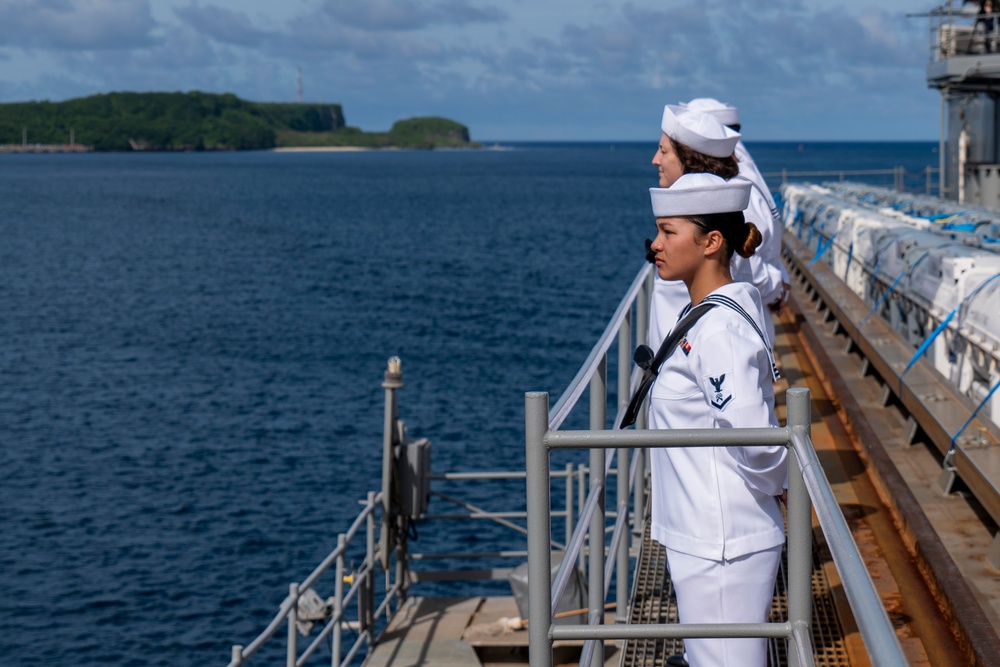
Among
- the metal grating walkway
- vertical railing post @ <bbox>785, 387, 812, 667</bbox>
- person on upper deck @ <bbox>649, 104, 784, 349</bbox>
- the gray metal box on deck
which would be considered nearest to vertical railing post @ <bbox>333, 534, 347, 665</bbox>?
the gray metal box on deck

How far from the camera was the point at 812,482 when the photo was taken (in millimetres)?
2039

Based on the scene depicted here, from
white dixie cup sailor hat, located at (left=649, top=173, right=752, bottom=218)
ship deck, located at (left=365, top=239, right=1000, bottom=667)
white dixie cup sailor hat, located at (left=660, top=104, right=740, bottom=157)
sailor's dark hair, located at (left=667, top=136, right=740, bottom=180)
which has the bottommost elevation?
ship deck, located at (left=365, top=239, right=1000, bottom=667)

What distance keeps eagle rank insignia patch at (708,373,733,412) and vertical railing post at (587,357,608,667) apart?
22.0 inches

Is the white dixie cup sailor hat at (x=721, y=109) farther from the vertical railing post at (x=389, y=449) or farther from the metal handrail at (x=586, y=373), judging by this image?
the vertical railing post at (x=389, y=449)

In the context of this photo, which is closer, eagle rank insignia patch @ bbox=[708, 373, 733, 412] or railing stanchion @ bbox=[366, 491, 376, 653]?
eagle rank insignia patch @ bbox=[708, 373, 733, 412]

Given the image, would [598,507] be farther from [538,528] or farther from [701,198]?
[538,528]

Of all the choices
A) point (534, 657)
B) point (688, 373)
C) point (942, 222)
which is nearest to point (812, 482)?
point (534, 657)

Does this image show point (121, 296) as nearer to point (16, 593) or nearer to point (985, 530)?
point (16, 593)

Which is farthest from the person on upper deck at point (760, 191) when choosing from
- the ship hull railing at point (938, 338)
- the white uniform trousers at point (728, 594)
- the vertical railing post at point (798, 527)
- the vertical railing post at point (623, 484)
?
the vertical railing post at point (798, 527)

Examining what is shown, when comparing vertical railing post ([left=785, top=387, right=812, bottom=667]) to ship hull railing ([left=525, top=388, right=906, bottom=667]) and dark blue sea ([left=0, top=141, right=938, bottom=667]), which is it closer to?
ship hull railing ([left=525, top=388, right=906, bottom=667])

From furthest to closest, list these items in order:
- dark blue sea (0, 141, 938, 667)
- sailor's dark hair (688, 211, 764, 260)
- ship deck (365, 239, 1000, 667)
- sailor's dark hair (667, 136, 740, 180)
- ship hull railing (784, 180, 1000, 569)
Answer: dark blue sea (0, 141, 938, 667) < ship hull railing (784, 180, 1000, 569) < ship deck (365, 239, 1000, 667) < sailor's dark hair (667, 136, 740, 180) < sailor's dark hair (688, 211, 764, 260)

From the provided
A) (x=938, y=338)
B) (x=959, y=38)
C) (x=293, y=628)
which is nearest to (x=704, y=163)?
(x=938, y=338)

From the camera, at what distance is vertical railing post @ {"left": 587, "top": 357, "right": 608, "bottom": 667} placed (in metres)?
3.55

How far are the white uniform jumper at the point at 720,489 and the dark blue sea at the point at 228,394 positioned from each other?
14882mm
